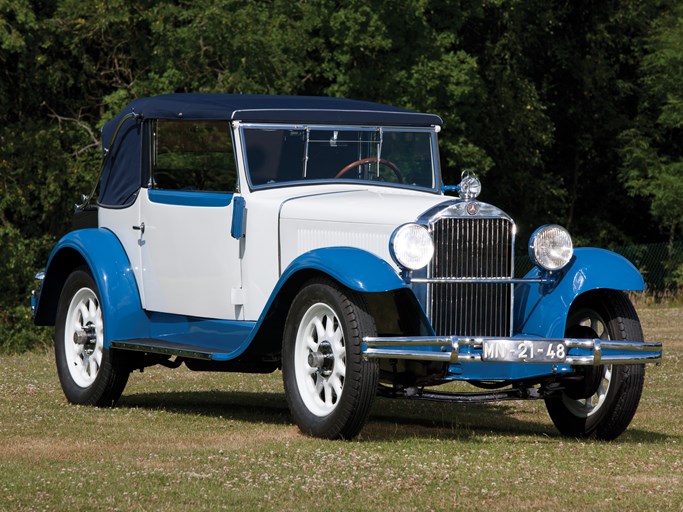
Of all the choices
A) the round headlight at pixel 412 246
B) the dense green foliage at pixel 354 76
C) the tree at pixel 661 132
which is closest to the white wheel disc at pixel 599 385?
the round headlight at pixel 412 246

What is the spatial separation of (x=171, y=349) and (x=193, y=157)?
1580 mm

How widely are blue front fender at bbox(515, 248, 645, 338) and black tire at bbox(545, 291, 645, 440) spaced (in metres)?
0.21

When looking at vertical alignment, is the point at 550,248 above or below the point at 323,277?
above

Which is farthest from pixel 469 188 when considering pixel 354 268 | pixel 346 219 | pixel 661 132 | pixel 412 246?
pixel 661 132

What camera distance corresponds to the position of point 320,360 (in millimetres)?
9039

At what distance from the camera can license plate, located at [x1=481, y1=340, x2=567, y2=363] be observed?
8.50 meters

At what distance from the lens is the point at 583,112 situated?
40594 mm

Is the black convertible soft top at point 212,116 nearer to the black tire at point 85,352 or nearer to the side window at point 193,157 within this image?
the side window at point 193,157

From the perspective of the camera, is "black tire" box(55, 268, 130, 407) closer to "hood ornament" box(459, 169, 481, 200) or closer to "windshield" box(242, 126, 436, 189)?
"windshield" box(242, 126, 436, 189)

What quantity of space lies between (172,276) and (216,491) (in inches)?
148

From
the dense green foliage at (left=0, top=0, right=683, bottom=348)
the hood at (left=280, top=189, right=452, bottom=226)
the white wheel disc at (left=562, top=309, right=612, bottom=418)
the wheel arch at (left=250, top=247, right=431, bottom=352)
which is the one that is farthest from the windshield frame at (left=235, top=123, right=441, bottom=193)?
the dense green foliage at (left=0, top=0, right=683, bottom=348)

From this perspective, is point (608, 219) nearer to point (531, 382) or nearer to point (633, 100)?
point (633, 100)

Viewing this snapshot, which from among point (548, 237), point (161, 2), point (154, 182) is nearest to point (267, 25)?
point (161, 2)

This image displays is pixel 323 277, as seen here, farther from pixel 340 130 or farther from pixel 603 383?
pixel 603 383
